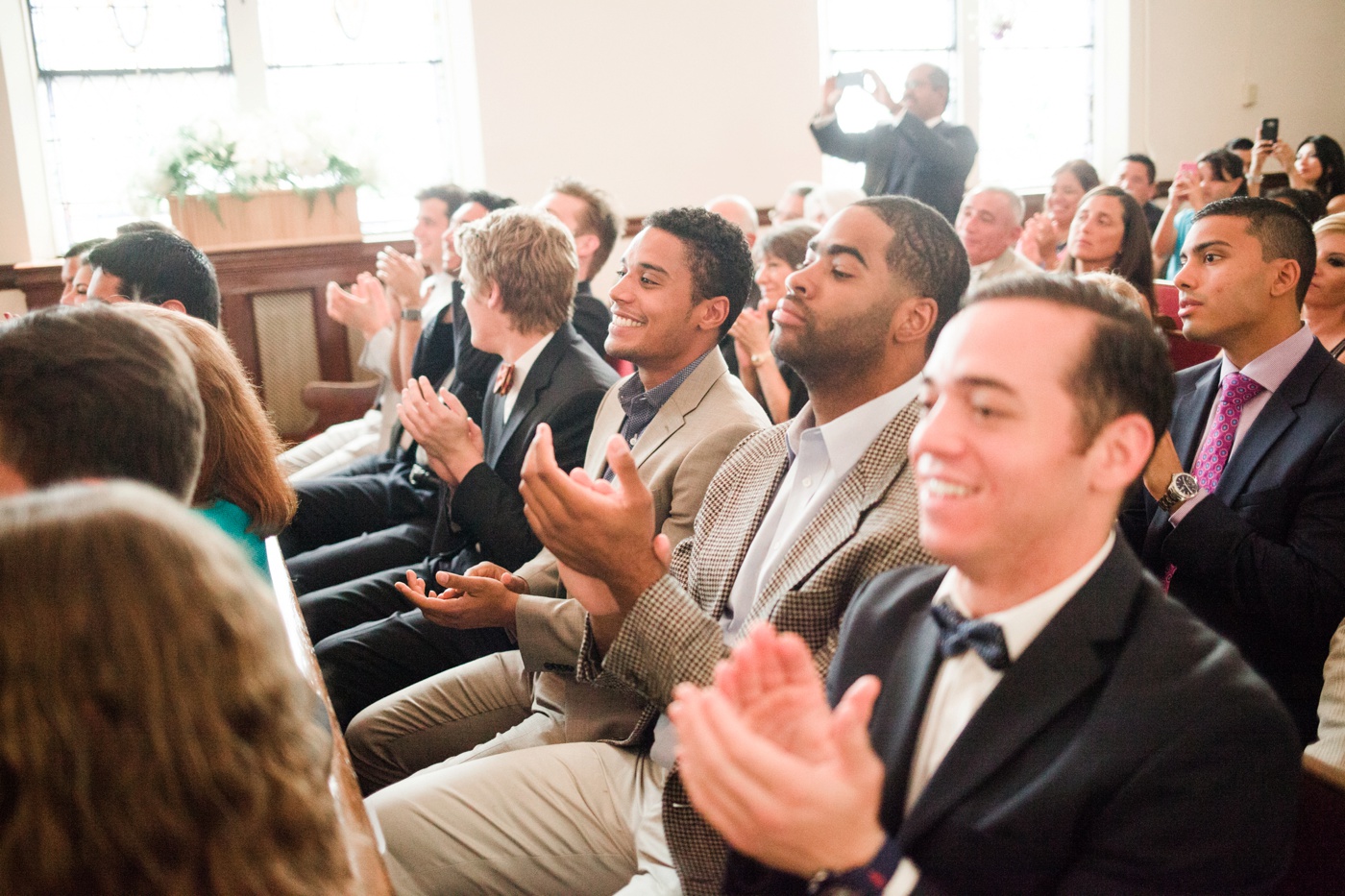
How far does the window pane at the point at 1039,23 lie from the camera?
7.66 m

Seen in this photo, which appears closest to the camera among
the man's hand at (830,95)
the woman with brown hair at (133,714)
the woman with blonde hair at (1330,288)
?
the woman with brown hair at (133,714)

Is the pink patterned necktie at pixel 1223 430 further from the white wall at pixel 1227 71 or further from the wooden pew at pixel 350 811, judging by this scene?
the white wall at pixel 1227 71

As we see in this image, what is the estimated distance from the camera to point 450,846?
1679mm

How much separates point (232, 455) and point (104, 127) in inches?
210

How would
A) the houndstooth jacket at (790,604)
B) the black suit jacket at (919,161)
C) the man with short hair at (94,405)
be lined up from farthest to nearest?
the black suit jacket at (919,161) < the houndstooth jacket at (790,604) < the man with short hair at (94,405)

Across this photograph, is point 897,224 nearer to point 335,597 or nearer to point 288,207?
point 335,597

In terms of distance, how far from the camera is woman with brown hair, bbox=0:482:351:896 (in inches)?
27.4

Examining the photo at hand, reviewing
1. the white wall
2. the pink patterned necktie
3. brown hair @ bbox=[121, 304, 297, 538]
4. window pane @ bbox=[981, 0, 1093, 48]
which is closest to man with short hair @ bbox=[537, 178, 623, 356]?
brown hair @ bbox=[121, 304, 297, 538]

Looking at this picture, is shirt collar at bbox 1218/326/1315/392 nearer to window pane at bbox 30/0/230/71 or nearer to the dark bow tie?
the dark bow tie

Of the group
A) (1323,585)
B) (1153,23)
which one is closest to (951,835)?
(1323,585)

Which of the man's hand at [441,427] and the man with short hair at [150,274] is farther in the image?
the man with short hair at [150,274]

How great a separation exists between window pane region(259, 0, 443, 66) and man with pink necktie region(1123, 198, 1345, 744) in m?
5.55

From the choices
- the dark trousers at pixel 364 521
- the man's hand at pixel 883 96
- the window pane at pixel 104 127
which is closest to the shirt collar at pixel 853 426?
the dark trousers at pixel 364 521

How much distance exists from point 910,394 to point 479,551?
1186 mm
